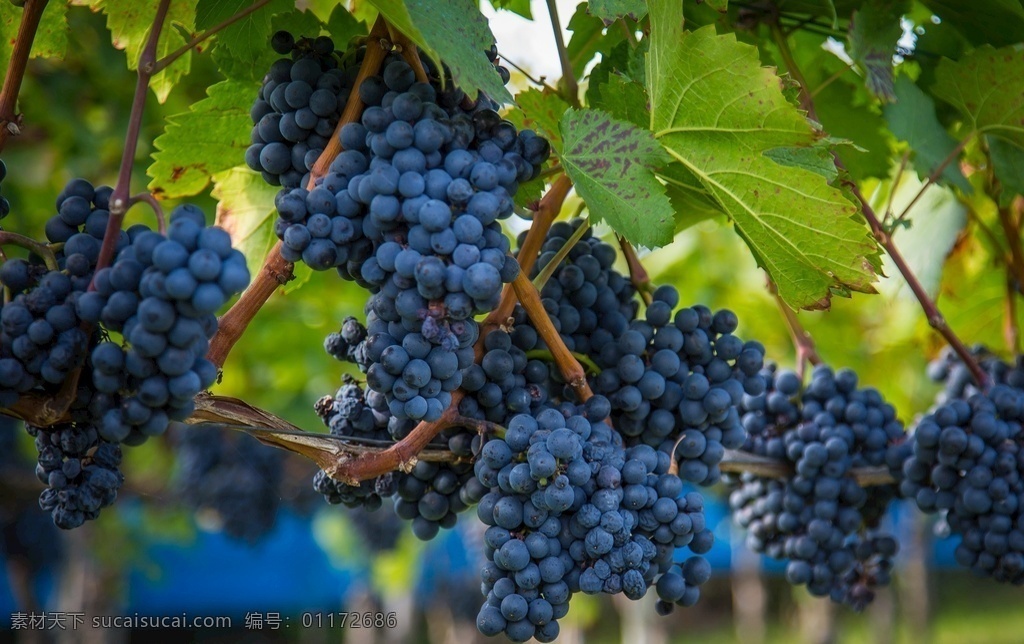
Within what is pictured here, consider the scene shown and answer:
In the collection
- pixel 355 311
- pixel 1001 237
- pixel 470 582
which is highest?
pixel 1001 237

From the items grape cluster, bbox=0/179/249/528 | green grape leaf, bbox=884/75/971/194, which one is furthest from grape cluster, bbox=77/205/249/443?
green grape leaf, bbox=884/75/971/194

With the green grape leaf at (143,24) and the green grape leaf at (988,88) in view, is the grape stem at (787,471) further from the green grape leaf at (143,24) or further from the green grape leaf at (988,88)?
the green grape leaf at (143,24)

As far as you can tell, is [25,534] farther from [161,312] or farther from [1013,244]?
[1013,244]

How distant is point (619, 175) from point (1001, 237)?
1.51 m

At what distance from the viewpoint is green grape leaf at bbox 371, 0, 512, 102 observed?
89cm

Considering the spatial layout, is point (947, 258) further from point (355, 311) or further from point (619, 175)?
point (355, 311)

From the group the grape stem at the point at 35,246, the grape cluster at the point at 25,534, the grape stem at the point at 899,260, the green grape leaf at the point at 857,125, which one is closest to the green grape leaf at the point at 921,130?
the grape stem at the point at 899,260

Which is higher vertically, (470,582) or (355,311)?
(355,311)

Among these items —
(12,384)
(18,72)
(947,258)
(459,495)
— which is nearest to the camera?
(12,384)

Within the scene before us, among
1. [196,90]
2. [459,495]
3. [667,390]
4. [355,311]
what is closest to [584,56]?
[667,390]

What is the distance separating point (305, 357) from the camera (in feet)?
12.8

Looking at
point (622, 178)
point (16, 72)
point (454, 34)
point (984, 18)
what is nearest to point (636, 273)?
point (622, 178)

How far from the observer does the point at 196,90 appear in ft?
10.0

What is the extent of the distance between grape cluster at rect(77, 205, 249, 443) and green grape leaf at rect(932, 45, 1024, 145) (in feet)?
4.33
